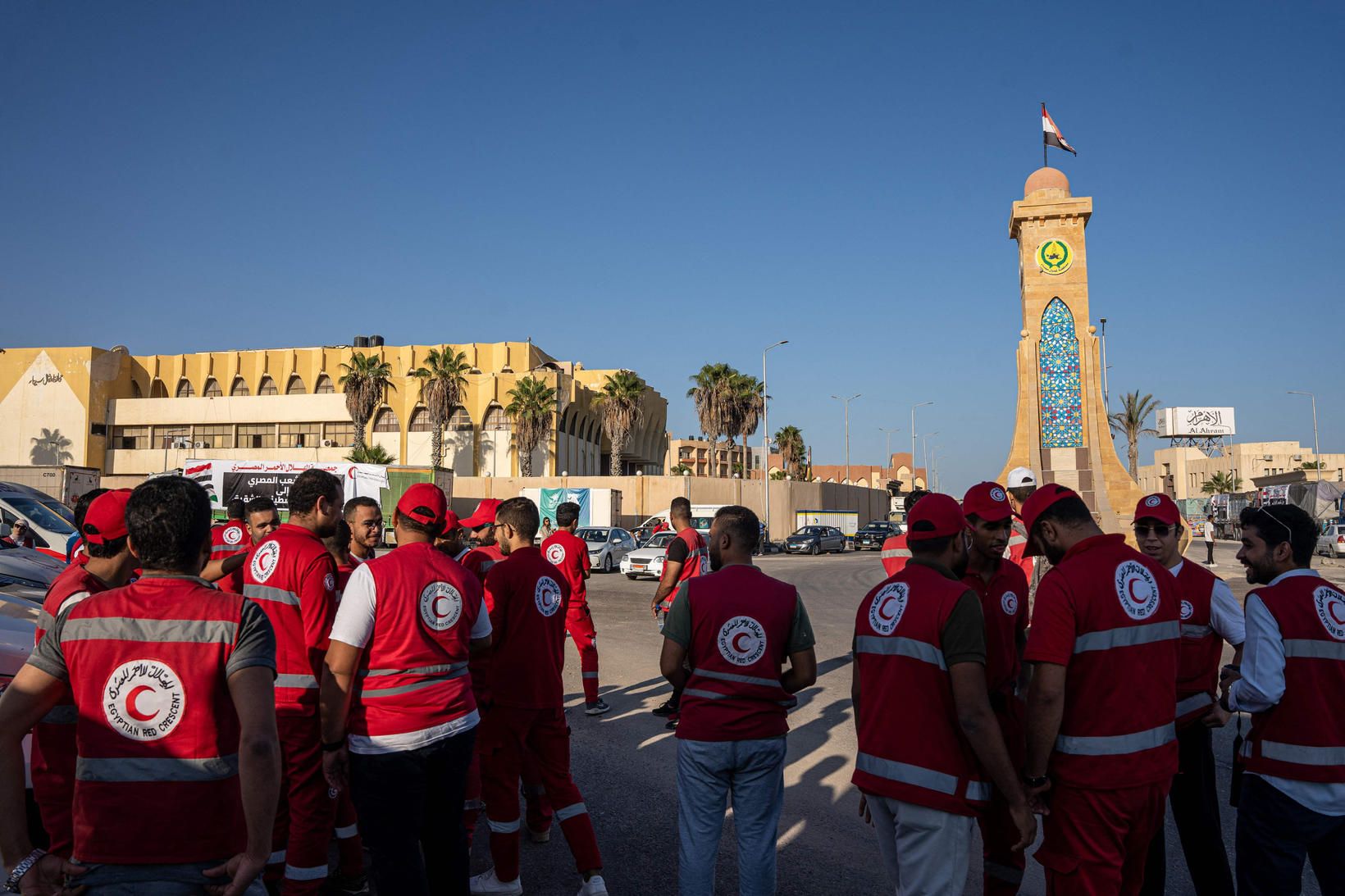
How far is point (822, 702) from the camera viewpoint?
908 cm

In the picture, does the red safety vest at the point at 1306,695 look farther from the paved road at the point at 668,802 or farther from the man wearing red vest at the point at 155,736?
the man wearing red vest at the point at 155,736

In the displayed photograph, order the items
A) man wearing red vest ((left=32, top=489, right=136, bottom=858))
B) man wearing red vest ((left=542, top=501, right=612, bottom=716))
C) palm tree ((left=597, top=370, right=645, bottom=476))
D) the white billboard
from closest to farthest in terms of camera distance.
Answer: man wearing red vest ((left=32, top=489, right=136, bottom=858)) → man wearing red vest ((left=542, top=501, right=612, bottom=716)) → palm tree ((left=597, top=370, right=645, bottom=476)) → the white billboard

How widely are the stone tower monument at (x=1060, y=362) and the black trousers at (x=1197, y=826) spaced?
77.5ft

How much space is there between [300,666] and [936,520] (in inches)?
126

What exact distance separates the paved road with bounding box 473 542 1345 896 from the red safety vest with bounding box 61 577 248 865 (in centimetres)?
271

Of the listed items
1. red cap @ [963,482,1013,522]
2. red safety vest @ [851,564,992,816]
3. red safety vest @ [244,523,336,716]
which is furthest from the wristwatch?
red cap @ [963,482,1013,522]

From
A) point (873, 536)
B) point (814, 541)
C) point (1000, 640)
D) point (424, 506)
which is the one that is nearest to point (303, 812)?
point (424, 506)

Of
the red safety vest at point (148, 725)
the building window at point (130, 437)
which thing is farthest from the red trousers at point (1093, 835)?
the building window at point (130, 437)

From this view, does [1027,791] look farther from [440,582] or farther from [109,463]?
[109,463]

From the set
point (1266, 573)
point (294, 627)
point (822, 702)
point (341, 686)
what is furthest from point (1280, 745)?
point (822, 702)

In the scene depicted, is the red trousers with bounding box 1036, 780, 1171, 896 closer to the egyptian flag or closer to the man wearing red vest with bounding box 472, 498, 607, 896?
the man wearing red vest with bounding box 472, 498, 607, 896

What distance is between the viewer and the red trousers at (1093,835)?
9.86ft

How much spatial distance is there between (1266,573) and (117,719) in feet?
14.3

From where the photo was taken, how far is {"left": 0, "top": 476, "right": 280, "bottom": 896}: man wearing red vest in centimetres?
228
